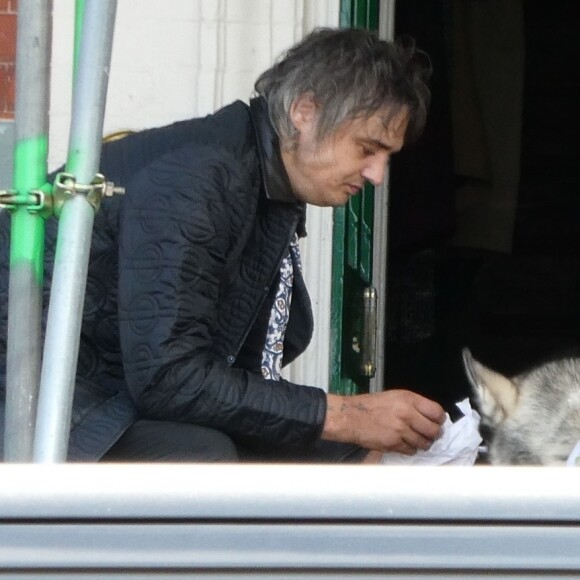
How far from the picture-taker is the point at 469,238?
20.2ft

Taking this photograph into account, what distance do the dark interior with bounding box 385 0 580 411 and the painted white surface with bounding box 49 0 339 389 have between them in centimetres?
136

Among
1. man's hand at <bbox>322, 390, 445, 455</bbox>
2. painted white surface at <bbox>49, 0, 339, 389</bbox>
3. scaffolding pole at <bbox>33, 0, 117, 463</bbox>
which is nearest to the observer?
scaffolding pole at <bbox>33, 0, 117, 463</bbox>

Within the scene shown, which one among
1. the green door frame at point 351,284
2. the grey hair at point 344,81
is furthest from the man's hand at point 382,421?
the green door frame at point 351,284

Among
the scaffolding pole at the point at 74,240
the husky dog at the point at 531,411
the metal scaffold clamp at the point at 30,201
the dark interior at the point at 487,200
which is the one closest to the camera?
the scaffolding pole at the point at 74,240

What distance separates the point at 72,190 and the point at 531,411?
2.95ft

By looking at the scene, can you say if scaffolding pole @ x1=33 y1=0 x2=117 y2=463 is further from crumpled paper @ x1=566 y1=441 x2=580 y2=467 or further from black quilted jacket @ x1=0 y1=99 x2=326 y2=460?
crumpled paper @ x1=566 y1=441 x2=580 y2=467

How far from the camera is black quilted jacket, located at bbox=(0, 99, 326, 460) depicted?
2.66 m

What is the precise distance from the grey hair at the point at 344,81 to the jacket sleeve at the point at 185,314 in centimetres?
26

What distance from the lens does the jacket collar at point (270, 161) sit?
290 cm

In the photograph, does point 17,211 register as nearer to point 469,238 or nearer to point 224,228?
point 224,228

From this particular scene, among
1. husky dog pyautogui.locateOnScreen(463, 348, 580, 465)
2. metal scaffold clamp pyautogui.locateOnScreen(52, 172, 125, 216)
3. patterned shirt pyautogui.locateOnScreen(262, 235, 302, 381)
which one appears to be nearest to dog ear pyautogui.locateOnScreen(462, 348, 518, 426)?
husky dog pyautogui.locateOnScreen(463, 348, 580, 465)

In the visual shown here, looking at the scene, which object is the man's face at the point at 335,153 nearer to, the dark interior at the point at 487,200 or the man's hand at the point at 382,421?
the man's hand at the point at 382,421

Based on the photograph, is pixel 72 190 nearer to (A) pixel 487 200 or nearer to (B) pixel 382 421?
(B) pixel 382 421

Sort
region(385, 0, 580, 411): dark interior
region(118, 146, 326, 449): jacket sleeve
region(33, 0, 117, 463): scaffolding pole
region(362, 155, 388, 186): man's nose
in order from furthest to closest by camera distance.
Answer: region(385, 0, 580, 411): dark interior
region(362, 155, 388, 186): man's nose
region(118, 146, 326, 449): jacket sleeve
region(33, 0, 117, 463): scaffolding pole
